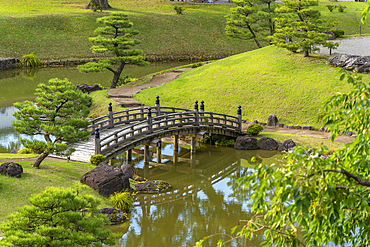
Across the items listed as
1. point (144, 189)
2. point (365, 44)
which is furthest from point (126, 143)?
point (365, 44)

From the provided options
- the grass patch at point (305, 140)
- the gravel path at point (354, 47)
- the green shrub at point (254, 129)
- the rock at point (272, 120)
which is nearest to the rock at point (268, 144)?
the grass patch at point (305, 140)

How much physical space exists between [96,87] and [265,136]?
2222cm

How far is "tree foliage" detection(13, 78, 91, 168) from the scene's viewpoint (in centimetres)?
1917

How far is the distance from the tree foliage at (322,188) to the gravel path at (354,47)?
113 ft

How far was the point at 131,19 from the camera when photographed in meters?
76.1

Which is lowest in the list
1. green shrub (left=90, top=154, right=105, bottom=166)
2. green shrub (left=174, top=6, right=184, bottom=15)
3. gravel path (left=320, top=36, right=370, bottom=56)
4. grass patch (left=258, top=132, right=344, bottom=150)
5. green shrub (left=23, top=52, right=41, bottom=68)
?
grass patch (left=258, top=132, right=344, bottom=150)

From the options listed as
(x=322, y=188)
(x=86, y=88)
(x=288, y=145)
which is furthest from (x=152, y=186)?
(x=86, y=88)

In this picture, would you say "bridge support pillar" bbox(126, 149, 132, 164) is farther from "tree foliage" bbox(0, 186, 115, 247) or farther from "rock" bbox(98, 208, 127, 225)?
"tree foliage" bbox(0, 186, 115, 247)

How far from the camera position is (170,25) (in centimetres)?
7838

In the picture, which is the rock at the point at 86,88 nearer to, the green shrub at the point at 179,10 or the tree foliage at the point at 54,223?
the tree foliage at the point at 54,223

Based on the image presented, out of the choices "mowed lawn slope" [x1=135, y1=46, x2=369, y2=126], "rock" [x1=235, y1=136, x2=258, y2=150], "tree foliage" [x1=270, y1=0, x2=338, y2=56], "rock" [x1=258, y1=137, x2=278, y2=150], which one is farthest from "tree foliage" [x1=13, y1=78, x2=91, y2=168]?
"tree foliage" [x1=270, y1=0, x2=338, y2=56]

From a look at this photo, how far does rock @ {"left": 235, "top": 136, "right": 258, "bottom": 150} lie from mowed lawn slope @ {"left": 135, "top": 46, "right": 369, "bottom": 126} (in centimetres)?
490

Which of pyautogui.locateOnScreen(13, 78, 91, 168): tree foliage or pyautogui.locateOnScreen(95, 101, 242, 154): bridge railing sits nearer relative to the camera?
pyautogui.locateOnScreen(13, 78, 91, 168): tree foliage

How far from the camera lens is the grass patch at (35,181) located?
16375mm
